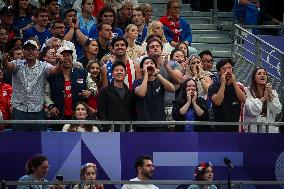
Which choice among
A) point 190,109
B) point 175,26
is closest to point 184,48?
point 175,26

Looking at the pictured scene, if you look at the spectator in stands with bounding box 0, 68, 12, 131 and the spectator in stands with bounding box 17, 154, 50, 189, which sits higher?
the spectator in stands with bounding box 0, 68, 12, 131

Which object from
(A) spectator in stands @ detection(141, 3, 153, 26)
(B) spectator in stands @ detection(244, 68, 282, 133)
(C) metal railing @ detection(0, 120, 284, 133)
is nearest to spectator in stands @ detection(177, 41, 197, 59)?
(A) spectator in stands @ detection(141, 3, 153, 26)

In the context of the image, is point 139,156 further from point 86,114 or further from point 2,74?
point 2,74

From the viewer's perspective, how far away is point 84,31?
21.0 meters

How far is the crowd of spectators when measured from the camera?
1706cm

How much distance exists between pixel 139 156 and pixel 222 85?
1839 millimetres

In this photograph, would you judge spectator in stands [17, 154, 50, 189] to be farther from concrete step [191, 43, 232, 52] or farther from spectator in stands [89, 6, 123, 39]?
concrete step [191, 43, 232, 52]

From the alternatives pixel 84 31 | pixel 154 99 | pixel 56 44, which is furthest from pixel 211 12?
pixel 154 99

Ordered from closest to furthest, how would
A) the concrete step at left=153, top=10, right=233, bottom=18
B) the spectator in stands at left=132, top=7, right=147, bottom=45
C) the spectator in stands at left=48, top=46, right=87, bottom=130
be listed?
1. the spectator in stands at left=48, top=46, right=87, bottom=130
2. the spectator in stands at left=132, top=7, right=147, bottom=45
3. the concrete step at left=153, top=10, right=233, bottom=18

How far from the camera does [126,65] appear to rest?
59.1 ft

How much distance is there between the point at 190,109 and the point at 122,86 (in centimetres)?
106

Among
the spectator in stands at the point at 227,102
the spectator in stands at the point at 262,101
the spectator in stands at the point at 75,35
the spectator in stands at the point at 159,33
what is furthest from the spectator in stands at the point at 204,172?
the spectator in stands at the point at 75,35

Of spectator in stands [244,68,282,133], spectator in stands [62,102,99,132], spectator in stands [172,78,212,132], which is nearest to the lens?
spectator in stands [62,102,99,132]

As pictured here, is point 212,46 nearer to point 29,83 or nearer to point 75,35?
point 75,35
